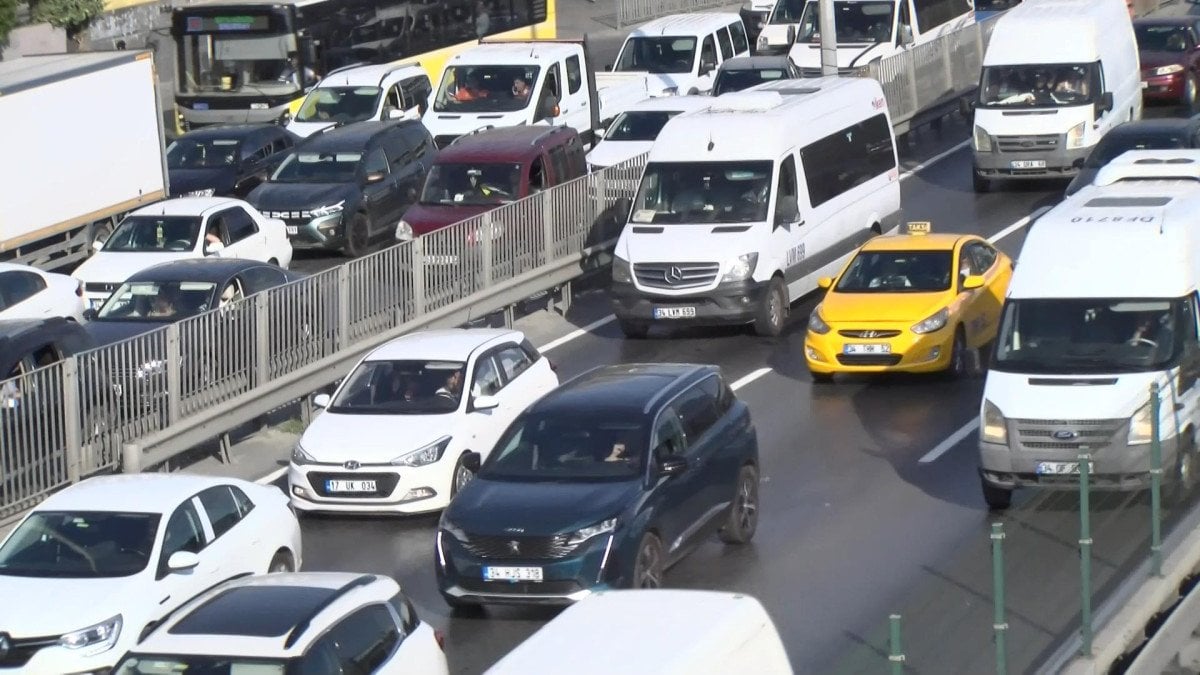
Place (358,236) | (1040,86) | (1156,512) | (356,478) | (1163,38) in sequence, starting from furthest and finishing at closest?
(1163,38), (1040,86), (358,236), (356,478), (1156,512)

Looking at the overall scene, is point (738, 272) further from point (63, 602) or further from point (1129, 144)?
point (63, 602)

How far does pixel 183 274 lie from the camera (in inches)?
904

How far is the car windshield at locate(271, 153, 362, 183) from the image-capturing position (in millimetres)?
30203

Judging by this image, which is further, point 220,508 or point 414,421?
point 414,421

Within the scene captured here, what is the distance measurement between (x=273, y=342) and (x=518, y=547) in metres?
7.36

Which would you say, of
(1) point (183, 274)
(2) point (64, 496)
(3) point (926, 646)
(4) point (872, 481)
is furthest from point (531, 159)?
(3) point (926, 646)

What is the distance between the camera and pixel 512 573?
14734mm

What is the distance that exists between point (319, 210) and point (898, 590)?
16.0 metres

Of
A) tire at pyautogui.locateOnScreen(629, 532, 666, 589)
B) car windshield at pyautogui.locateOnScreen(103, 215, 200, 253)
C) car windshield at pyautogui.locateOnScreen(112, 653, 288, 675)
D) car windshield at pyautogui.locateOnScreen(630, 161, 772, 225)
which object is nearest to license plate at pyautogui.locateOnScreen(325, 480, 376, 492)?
tire at pyautogui.locateOnScreen(629, 532, 666, 589)

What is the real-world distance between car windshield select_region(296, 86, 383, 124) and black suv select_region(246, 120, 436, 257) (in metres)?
3.09

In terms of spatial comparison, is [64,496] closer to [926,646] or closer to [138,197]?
[926,646]

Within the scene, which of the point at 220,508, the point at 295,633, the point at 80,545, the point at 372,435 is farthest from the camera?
the point at 372,435

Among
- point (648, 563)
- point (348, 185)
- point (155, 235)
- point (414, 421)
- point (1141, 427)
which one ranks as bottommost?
point (648, 563)

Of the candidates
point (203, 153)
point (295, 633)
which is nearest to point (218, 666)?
point (295, 633)
